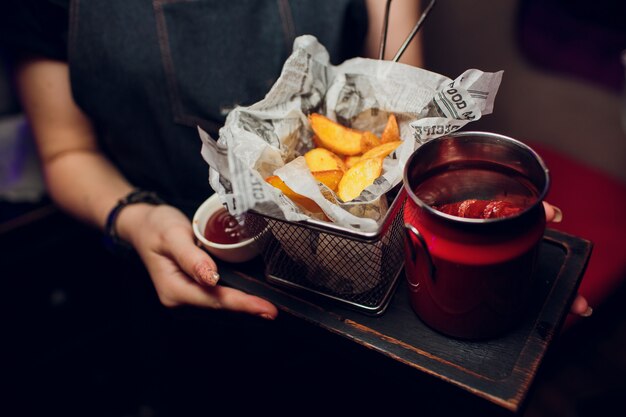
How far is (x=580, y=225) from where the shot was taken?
1.58m

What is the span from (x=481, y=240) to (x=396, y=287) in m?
0.32

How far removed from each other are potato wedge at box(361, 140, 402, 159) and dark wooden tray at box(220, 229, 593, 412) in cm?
26

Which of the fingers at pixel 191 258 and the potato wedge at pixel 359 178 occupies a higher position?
the potato wedge at pixel 359 178

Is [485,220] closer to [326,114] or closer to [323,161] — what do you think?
[323,161]

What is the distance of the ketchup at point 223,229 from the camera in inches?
44.5

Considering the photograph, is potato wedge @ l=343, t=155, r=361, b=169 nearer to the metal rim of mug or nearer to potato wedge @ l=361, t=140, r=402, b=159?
potato wedge @ l=361, t=140, r=402, b=159

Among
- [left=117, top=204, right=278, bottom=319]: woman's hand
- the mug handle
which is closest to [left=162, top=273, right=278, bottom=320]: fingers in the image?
[left=117, top=204, right=278, bottom=319]: woman's hand

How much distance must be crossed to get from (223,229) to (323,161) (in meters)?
0.31

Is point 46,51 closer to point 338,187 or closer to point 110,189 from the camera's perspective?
point 110,189

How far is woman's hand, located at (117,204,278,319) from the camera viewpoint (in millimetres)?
1004

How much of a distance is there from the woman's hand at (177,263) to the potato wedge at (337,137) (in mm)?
349

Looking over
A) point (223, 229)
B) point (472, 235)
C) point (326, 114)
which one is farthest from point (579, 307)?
point (223, 229)

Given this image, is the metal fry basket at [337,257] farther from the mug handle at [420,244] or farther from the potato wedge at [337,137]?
the potato wedge at [337,137]

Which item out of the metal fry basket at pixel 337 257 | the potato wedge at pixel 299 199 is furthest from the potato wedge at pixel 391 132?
the potato wedge at pixel 299 199
